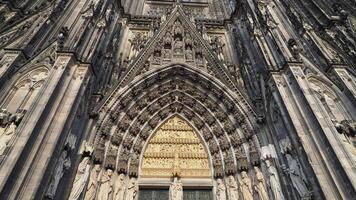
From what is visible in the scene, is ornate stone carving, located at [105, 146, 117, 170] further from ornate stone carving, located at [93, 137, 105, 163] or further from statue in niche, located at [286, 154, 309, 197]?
statue in niche, located at [286, 154, 309, 197]

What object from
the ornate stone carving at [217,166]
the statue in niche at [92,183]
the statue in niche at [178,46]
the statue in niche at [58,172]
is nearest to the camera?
the statue in niche at [58,172]

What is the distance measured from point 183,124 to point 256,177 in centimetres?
324

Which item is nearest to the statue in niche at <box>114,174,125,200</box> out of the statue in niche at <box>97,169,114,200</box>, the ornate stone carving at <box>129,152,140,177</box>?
the statue in niche at <box>97,169,114,200</box>

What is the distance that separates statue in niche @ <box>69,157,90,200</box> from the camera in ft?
18.7

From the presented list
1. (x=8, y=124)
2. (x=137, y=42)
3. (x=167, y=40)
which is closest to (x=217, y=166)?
(x=167, y=40)

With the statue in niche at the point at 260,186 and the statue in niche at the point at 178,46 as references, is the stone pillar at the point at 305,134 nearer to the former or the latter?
the statue in niche at the point at 260,186

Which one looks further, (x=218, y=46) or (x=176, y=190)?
(x=218, y=46)

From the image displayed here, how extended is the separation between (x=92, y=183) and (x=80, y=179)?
16.2 inches

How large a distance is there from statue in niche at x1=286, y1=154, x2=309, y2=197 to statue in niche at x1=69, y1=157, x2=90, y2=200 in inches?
184

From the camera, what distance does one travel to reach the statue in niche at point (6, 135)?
194 inches

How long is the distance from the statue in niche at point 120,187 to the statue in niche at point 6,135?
2.91m

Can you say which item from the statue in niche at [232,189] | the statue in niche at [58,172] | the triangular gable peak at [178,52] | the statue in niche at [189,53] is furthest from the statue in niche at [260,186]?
the statue in niche at [189,53]

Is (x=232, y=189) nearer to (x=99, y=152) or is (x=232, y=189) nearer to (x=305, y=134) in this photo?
(x=305, y=134)

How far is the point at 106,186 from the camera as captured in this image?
6.62 metres
